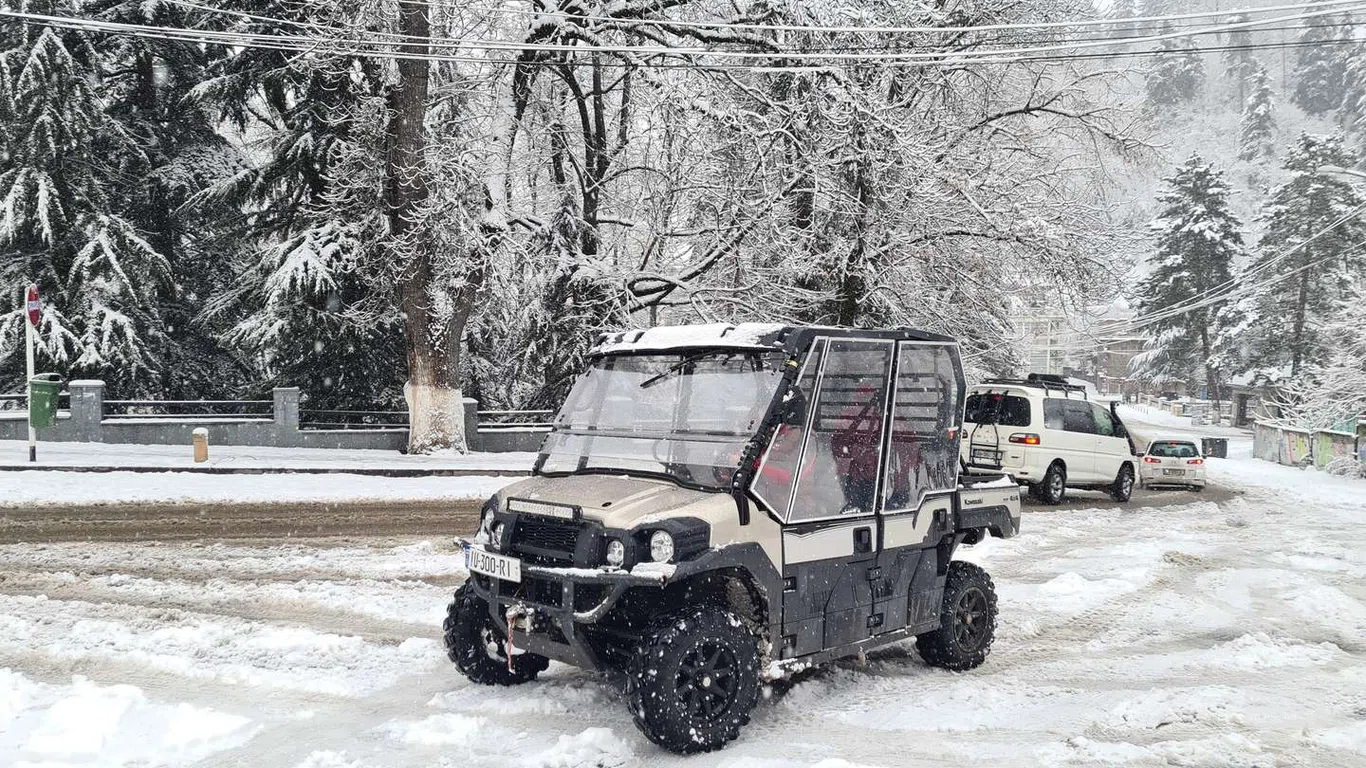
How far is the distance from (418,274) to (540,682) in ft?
56.1

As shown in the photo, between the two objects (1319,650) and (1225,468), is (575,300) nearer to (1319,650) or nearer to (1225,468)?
(1319,650)

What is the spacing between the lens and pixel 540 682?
23.3ft

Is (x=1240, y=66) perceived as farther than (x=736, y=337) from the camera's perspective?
Yes

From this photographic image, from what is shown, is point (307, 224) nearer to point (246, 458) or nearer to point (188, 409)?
point (188, 409)

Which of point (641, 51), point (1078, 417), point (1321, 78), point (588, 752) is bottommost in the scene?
point (588, 752)

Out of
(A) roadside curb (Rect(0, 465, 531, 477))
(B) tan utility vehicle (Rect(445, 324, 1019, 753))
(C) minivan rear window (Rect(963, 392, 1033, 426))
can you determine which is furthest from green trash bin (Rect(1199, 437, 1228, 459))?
(B) tan utility vehicle (Rect(445, 324, 1019, 753))

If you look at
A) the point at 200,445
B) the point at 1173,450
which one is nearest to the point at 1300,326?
the point at 1173,450

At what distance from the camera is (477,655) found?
683 cm

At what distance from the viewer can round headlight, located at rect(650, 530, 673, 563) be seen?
5652mm

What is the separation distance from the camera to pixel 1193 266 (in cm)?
7650

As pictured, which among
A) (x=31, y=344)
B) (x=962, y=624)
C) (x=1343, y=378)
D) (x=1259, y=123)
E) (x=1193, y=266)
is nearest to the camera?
(x=962, y=624)

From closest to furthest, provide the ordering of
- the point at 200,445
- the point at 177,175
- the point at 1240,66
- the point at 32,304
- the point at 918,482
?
the point at 918,482 < the point at 32,304 < the point at 200,445 < the point at 177,175 < the point at 1240,66

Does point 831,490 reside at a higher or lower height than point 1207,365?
lower

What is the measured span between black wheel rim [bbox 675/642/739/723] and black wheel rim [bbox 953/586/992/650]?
2.55m
